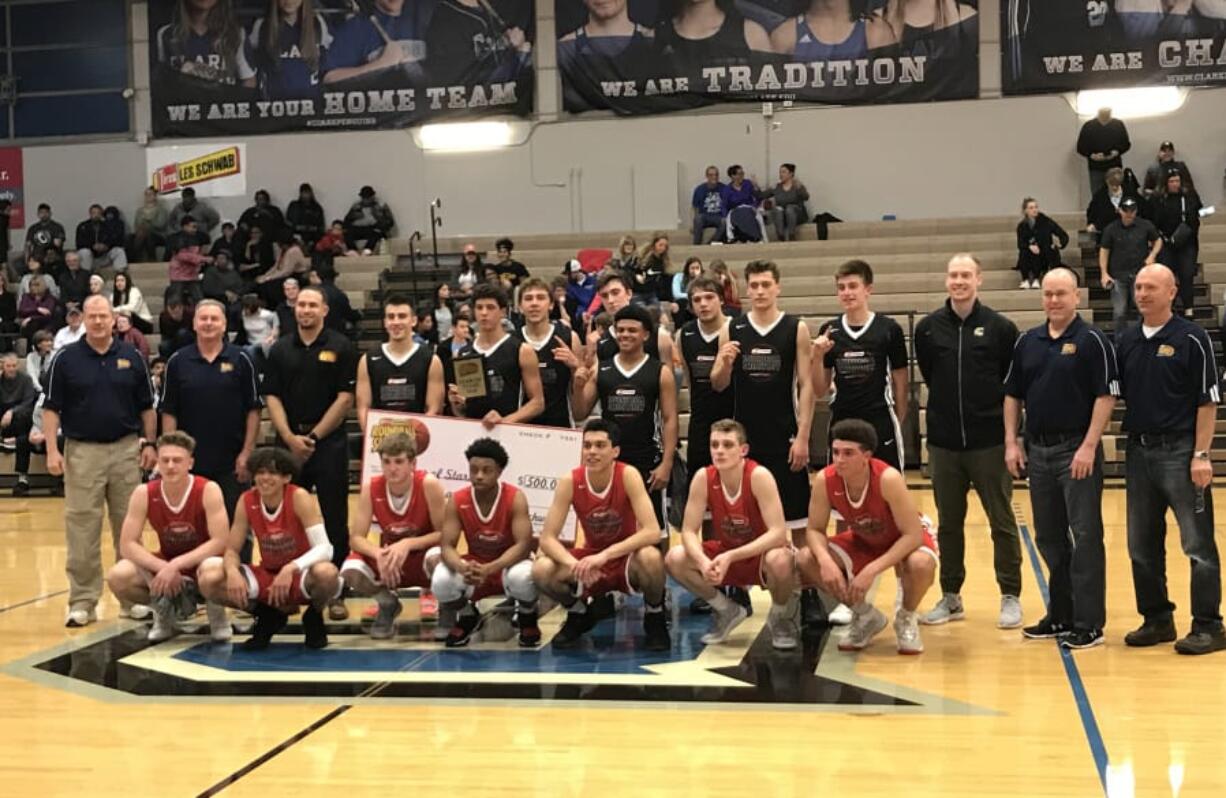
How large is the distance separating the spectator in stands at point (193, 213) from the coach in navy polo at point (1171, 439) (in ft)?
52.1

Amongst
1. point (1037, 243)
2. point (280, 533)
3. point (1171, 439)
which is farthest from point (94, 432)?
point (1037, 243)

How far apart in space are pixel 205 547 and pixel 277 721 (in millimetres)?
1548

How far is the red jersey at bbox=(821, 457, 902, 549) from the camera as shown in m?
6.07

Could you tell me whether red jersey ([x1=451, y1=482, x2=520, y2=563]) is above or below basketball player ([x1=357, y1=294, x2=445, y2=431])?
below

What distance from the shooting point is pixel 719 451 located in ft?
19.9

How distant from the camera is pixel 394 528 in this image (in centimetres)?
651

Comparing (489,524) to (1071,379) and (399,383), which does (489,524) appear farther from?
(1071,379)

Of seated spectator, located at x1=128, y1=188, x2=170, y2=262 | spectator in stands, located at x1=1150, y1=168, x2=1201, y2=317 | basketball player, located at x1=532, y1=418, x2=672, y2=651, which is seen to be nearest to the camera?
basketball player, located at x1=532, y1=418, x2=672, y2=651

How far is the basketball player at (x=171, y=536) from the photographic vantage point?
6352mm

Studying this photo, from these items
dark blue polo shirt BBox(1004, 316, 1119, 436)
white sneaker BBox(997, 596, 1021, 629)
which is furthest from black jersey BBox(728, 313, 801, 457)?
white sneaker BBox(997, 596, 1021, 629)

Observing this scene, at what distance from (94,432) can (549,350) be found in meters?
2.37

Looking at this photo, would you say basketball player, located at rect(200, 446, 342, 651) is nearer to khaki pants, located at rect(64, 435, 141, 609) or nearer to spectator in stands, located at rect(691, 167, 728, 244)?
khaki pants, located at rect(64, 435, 141, 609)

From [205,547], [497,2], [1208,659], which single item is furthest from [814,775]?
[497,2]

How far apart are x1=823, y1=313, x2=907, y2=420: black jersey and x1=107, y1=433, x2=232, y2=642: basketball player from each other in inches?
119
